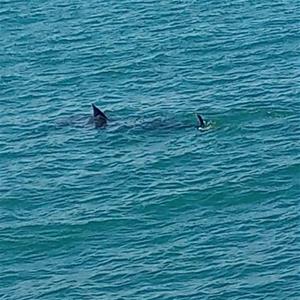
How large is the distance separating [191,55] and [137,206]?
2532 centimetres

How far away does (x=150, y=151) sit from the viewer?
231 ft

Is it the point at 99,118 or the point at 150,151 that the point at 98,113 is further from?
the point at 150,151

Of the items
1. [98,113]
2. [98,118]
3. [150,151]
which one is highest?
[98,113]

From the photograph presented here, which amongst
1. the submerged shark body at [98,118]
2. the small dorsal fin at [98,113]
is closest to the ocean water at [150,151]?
the submerged shark body at [98,118]

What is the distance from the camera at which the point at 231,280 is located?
54688 mm

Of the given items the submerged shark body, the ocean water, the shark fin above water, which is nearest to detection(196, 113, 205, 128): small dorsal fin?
the ocean water

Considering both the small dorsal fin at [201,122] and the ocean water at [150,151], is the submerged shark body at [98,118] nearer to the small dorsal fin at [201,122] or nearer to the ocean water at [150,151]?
the ocean water at [150,151]

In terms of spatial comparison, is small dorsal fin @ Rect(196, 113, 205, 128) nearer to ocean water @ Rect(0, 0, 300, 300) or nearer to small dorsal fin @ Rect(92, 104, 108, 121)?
ocean water @ Rect(0, 0, 300, 300)

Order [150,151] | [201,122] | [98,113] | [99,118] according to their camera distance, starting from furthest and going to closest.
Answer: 1. [99,118]
2. [98,113]
3. [201,122]
4. [150,151]

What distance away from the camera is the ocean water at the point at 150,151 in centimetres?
5656

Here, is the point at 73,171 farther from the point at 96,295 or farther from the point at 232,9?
the point at 232,9

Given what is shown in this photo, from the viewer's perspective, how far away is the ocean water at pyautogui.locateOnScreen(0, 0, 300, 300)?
56562 millimetres

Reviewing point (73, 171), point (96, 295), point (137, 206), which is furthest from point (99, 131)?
point (96, 295)

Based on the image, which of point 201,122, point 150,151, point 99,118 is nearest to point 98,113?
point 99,118
